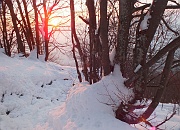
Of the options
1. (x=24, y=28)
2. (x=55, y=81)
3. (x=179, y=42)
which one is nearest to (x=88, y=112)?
(x=179, y=42)

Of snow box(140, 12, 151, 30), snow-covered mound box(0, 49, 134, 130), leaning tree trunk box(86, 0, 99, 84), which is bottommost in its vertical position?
snow-covered mound box(0, 49, 134, 130)

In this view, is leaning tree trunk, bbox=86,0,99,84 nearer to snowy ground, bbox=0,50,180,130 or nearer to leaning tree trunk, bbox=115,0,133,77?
snowy ground, bbox=0,50,180,130

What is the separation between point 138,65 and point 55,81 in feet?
Result: 23.6

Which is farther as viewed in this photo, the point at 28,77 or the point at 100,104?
the point at 28,77

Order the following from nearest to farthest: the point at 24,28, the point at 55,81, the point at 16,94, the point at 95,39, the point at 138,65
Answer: the point at 138,65
the point at 95,39
the point at 16,94
the point at 55,81
the point at 24,28

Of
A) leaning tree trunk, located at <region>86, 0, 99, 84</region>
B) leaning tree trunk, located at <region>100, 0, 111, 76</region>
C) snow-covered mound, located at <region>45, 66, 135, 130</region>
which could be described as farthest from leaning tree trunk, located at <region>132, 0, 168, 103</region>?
leaning tree trunk, located at <region>86, 0, 99, 84</region>

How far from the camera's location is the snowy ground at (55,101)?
18.6 ft

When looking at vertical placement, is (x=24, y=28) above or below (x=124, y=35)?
below

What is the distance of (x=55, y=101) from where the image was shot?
9914 mm

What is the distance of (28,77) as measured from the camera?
10766 millimetres

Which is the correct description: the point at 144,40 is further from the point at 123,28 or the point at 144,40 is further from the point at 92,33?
the point at 92,33

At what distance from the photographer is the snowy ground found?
5.67 meters

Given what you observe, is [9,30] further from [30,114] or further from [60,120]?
[60,120]

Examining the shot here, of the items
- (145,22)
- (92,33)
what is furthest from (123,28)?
(92,33)
